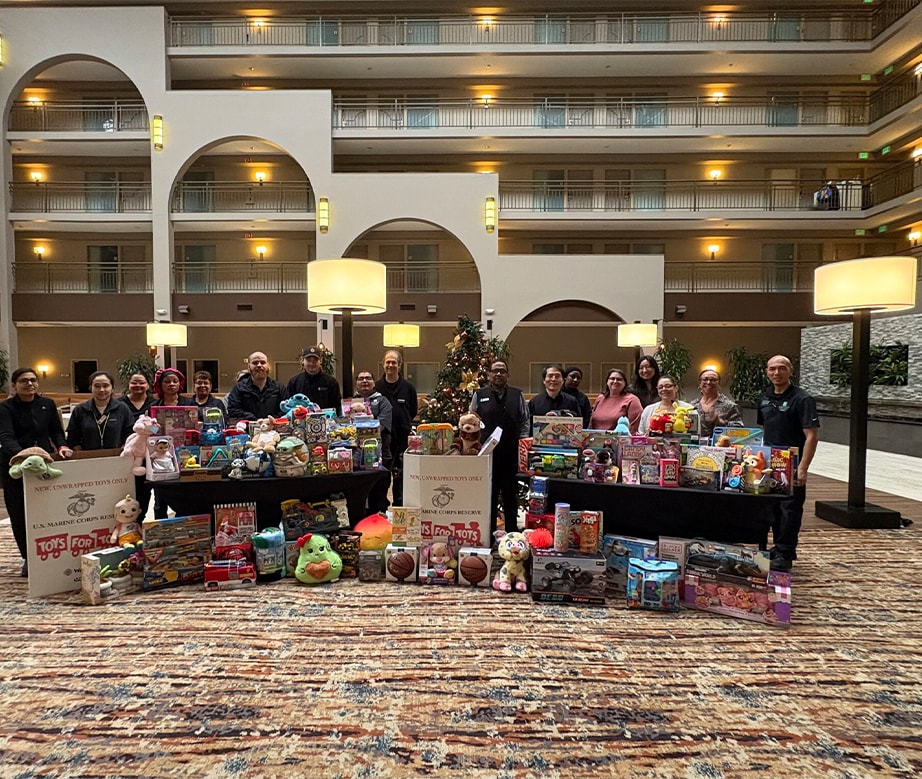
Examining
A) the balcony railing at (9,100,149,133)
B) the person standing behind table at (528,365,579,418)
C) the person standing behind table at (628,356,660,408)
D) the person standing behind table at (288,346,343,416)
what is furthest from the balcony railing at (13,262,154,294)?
the person standing behind table at (628,356,660,408)

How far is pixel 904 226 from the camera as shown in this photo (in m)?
15.6

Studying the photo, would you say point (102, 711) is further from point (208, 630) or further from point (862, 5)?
point (862, 5)

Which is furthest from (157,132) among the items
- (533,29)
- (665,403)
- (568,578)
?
(568,578)

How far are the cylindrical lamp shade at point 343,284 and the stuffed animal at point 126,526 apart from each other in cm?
193

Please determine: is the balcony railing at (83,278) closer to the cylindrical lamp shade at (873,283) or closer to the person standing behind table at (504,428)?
the person standing behind table at (504,428)

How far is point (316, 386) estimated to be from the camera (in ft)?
17.6

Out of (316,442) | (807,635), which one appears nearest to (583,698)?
(807,635)

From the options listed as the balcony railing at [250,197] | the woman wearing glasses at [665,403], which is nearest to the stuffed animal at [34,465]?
the woman wearing glasses at [665,403]

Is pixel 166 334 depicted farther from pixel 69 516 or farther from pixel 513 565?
pixel 513 565

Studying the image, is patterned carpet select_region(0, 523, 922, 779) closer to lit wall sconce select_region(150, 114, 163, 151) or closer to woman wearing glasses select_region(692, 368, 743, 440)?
woman wearing glasses select_region(692, 368, 743, 440)

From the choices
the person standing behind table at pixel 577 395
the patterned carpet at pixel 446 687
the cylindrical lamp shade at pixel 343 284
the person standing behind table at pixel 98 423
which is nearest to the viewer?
the patterned carpet at pixel 446 687

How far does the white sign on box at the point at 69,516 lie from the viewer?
3.51 meters

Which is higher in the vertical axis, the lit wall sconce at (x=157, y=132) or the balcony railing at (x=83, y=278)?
the lit wall sconce at (x=157, y=132)

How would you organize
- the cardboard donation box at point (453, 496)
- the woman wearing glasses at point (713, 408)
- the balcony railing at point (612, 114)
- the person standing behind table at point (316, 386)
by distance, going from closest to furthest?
the cardboard donation box at point (453, 496) → the woman wearing glasses at point (713, 408) → the person standing behind table at point (316, 386) → the balcony railing at point (612, 114)
